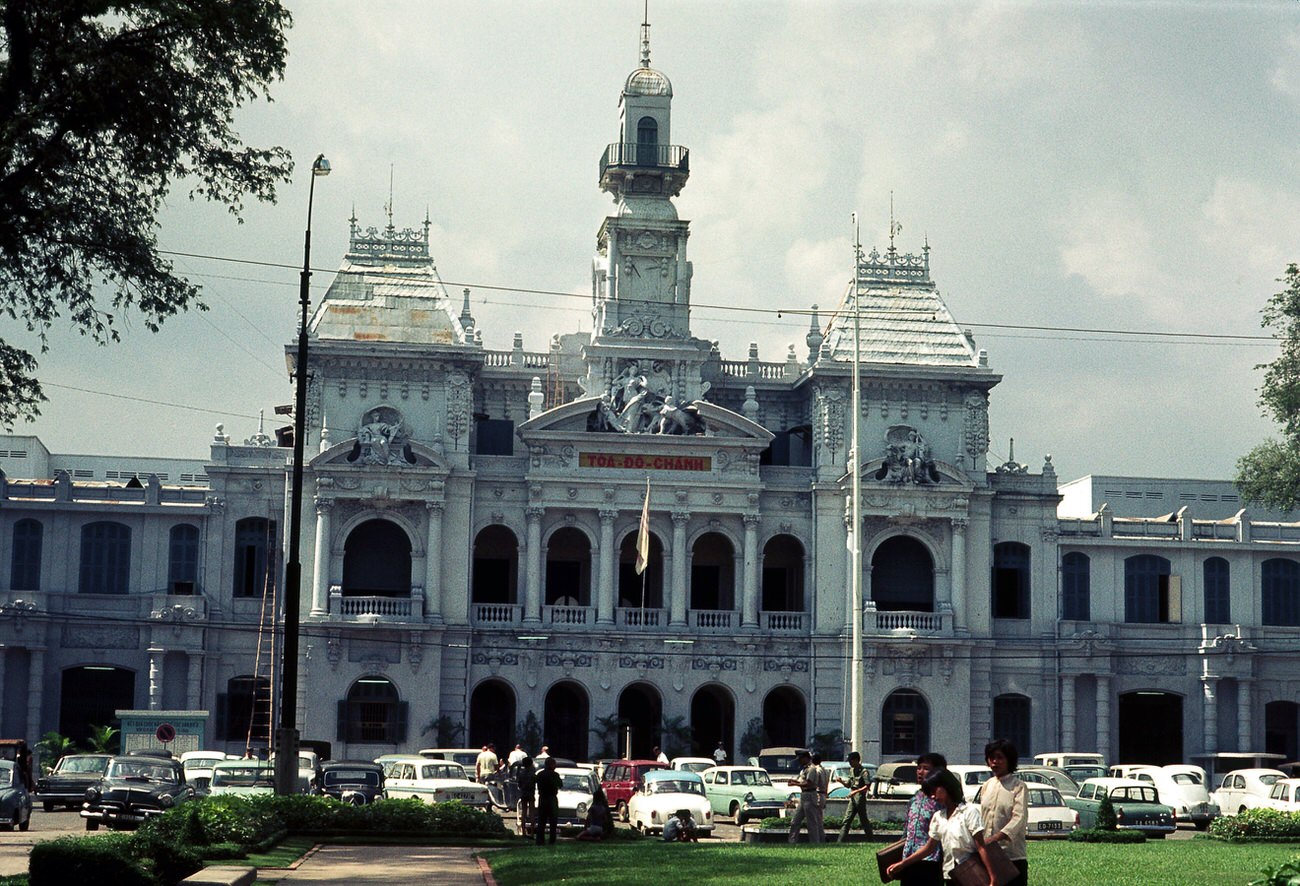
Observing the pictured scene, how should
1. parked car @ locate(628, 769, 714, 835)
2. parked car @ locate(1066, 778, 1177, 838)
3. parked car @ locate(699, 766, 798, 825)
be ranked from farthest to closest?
parked car @ locate(699, 766, 798, 825) < parked car @ locate(1066, 778, 1177, 838) < parked car @ locate(628, 769, 714, 835)

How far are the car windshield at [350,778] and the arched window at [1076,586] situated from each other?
1377 inches

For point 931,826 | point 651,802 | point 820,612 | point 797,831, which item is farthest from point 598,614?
point 931,826

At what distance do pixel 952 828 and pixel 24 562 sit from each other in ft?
184

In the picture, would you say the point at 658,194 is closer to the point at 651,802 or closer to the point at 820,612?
the point at 820,612

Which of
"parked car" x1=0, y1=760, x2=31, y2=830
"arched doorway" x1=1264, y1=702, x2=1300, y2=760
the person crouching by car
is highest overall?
"arched doorway" x1=1264, y1=702, x2=1300, y2=760

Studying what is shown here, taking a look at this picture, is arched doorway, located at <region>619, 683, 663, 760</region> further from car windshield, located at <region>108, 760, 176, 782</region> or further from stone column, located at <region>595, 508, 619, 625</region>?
car windshield, located at <region>108, 760, 176, 782</region>

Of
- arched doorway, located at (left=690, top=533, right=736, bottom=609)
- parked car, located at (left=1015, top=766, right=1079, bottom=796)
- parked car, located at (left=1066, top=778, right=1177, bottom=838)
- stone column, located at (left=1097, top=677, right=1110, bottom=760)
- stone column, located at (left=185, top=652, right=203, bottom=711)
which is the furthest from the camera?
arched doorway, located at (left=690, top=533, right=736, bottom=609)

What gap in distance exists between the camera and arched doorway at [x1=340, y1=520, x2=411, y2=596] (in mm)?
69250

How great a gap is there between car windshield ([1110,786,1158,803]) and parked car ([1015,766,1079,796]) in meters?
2.92

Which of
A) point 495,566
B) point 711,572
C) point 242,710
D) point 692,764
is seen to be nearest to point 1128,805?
point 692,764

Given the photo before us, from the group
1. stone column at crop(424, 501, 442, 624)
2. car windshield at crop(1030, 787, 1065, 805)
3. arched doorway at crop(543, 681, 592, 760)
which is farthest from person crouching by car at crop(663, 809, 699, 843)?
arched doorway at crop(543, 681, 592, 760)

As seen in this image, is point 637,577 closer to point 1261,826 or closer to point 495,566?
point 495,566

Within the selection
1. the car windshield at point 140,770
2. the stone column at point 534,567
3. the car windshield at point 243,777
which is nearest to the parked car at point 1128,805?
the car windshield at point 243,777

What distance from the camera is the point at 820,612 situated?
68.4 meters
